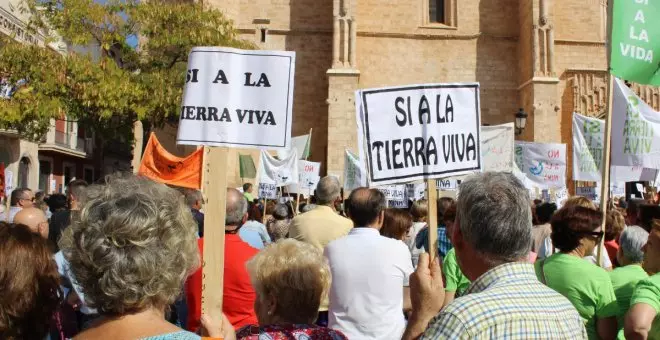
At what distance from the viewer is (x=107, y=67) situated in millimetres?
16156

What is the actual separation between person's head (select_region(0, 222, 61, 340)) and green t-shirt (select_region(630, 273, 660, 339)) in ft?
8.20

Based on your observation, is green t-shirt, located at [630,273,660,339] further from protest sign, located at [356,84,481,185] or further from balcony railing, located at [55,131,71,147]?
balcony railing, located at [55,131,71,147]

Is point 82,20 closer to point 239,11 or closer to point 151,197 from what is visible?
point 239,11

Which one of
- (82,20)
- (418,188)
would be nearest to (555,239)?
(418,188)

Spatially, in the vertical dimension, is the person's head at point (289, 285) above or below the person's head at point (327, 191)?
below

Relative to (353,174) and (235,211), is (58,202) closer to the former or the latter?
(235,211)

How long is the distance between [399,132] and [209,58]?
1.35 metres

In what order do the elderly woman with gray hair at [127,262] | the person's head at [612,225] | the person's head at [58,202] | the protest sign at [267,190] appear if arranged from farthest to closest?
the protest sign at [267,190], the person's head at [58,202], the person's head at [612,225], the elderly woman with gray hair at [127,262]

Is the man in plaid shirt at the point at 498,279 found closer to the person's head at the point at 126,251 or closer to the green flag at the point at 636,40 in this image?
the person's head at the point at 126,251

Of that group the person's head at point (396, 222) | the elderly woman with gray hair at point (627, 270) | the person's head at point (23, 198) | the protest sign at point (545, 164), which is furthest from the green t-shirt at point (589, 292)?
the protest sign at point (545, 164)

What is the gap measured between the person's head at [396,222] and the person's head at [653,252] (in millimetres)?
2156

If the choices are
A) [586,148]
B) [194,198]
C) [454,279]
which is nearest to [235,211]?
[454,279]

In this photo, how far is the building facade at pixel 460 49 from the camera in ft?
74.6

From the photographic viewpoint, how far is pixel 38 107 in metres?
15.0
